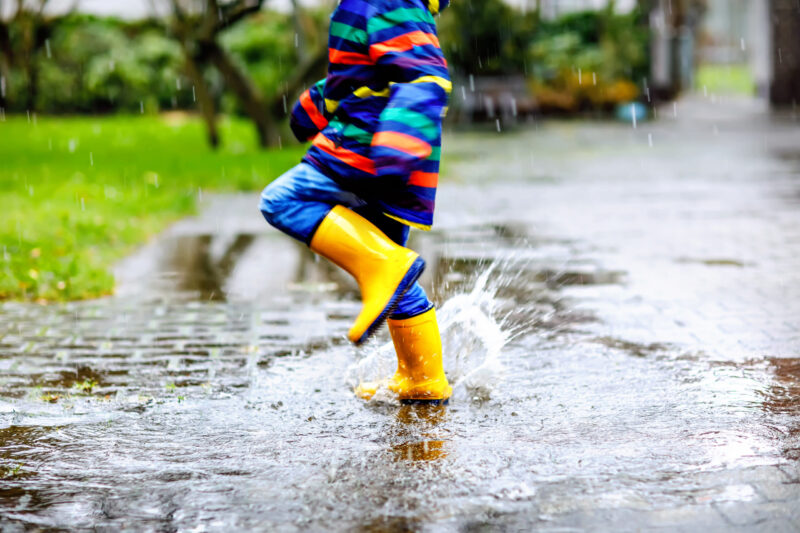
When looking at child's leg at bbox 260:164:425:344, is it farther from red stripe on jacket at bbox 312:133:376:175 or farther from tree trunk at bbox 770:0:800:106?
tree trunk at bbox 770:0:800:106

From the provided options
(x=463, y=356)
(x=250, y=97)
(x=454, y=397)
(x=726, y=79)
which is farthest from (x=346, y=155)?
(x=726, y=79)

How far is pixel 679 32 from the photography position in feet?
105

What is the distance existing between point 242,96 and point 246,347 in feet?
40.8

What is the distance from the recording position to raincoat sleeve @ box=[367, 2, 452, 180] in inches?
150

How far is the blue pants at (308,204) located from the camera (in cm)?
411

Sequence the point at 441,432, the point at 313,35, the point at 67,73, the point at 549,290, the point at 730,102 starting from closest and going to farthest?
the point at 441,432, the point at 549,290, the point at 313,35, the point at 67,73, the point at 730,102

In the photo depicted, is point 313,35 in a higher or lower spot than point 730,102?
higher

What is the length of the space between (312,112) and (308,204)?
392 mm

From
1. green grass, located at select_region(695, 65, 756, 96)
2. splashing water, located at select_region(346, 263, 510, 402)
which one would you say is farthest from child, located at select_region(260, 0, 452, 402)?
green grass, located at select_region(695, 65, 756, 96)

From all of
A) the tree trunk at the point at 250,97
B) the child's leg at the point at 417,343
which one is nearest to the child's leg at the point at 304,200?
the child's leg at the point at 417,343

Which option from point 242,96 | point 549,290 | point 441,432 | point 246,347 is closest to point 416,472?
point 441,432

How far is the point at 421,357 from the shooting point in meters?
4.18

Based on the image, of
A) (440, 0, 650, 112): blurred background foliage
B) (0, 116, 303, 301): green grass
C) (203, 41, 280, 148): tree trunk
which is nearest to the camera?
(0, 116, 303, 301): green grass

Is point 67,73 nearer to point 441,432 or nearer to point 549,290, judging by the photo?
point 549,290
